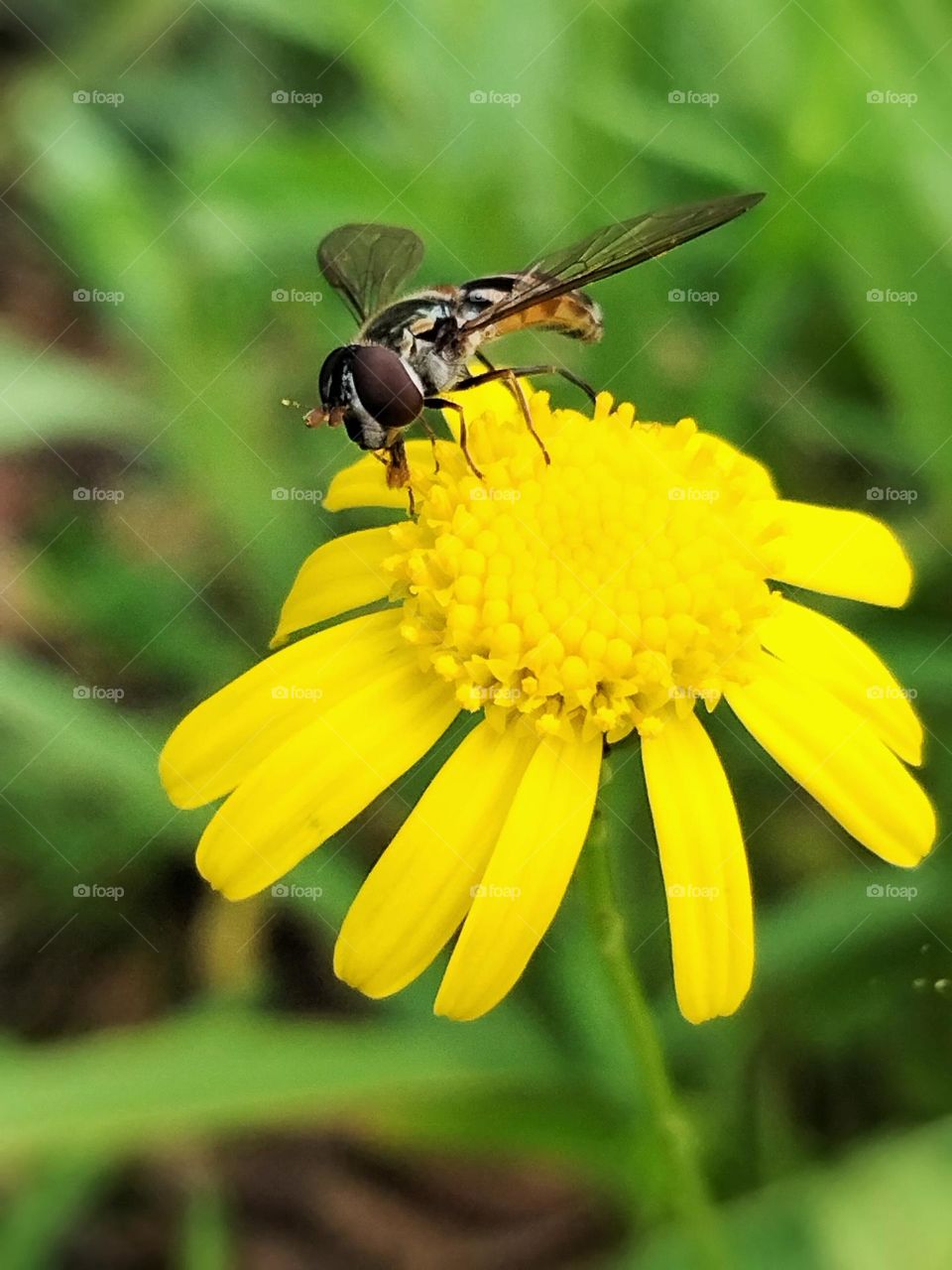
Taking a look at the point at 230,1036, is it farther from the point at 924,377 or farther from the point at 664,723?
the point at 924,377

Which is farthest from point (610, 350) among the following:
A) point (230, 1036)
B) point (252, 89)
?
point (230, 1036)

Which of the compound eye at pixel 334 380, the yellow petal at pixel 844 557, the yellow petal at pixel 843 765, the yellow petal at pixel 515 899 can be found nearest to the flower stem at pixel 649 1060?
the yellow petal at pixel 515 899

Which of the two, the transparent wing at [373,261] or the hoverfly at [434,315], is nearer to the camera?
the hoverfly at [434,315]

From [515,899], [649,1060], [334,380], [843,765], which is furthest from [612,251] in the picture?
[649,1060]

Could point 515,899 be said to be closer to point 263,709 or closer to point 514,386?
point 263,709

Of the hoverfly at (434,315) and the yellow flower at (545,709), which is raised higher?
the hoverfly at (434,315)

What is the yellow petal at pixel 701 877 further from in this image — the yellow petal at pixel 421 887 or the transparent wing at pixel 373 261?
the transparent wing at pixel 373 261
